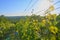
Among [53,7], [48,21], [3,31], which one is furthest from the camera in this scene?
[3,31]

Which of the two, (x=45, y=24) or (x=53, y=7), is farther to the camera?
(x=45, y=24)

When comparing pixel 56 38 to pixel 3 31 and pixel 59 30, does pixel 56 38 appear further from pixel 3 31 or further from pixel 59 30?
pixel 3 31

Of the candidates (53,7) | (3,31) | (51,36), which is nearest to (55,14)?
(53,7)

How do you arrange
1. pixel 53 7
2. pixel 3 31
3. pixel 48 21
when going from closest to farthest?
pixel 53 7 < pixel 48 21 < pixel 3 31

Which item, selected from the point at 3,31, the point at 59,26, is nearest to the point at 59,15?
the point at 59,26

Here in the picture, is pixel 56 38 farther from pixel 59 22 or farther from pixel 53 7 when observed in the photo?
pixel 53 7

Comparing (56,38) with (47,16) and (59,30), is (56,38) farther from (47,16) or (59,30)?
(47,16)

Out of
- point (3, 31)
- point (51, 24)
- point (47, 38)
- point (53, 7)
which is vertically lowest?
point (3, 31)

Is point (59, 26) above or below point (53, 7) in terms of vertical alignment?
below

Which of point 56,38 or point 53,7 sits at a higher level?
point 53,7

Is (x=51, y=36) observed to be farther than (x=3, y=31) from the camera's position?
No
